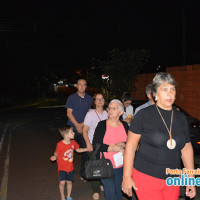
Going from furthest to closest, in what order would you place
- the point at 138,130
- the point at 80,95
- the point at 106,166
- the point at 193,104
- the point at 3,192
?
the point at 193,104
the point at 80,95
the point at 3,192
the point at 106,166
the point at 138,130

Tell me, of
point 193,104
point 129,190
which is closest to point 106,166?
point 129,190

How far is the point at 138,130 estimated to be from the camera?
290 cm

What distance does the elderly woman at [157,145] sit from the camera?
2863mm

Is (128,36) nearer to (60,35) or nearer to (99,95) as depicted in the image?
(60,35)

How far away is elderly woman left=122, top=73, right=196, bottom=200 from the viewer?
2.86 meters

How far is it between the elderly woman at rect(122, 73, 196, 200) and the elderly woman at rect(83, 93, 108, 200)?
6.89 feet

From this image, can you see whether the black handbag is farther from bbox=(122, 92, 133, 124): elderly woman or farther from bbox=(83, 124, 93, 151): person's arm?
bbox=(122, 92, 133, 124): elderly woman

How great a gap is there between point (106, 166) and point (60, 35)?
4056cm

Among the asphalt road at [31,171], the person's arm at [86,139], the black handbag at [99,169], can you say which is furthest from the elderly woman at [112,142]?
the asphalt road at [31,171]

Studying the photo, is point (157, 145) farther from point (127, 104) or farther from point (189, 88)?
point (189, 88)

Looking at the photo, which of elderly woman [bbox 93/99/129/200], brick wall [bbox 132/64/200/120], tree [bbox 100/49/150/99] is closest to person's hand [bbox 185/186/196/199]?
elderly woman [bbox 93/99/129/200]

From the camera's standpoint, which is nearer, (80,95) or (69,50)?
(80,95)

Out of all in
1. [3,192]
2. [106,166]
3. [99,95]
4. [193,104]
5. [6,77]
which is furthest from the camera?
[6,77]

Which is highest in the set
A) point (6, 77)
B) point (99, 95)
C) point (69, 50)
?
point (69, 50)
